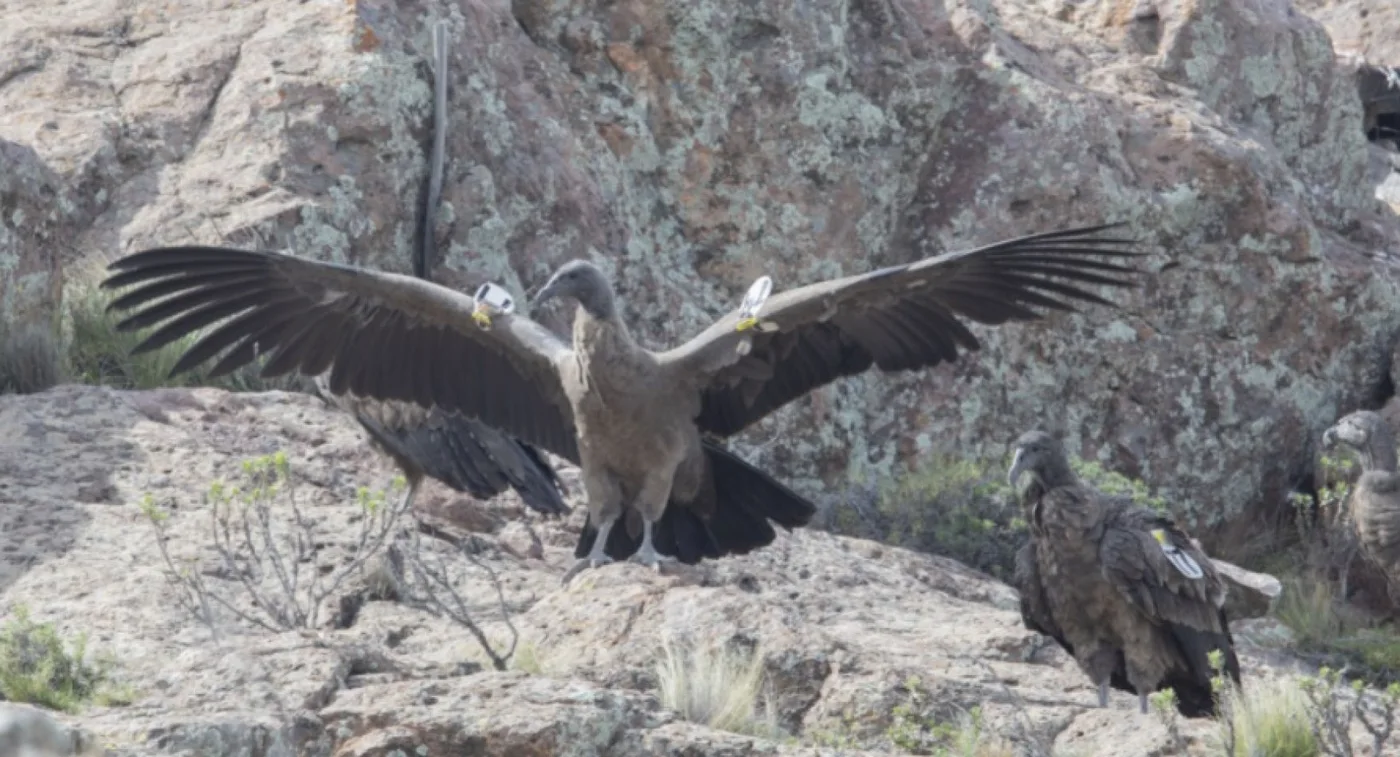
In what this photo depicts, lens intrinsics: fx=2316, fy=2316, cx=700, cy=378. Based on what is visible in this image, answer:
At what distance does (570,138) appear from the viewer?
12.2m

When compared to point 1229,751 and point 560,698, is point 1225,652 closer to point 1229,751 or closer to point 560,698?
point 1229,751

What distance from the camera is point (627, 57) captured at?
41.2 ft

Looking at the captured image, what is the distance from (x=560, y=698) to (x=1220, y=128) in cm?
841

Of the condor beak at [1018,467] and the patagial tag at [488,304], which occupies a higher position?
the patagial tag at [488,304]

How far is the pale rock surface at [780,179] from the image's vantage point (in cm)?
1167

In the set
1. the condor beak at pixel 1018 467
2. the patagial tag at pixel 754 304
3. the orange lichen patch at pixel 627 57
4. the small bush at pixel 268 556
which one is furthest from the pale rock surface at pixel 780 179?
the condor beak at pixel 1018 467

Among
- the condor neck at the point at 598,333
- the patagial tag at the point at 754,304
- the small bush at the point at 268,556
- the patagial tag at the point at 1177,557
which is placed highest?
the patagial tag at the point at 754,304

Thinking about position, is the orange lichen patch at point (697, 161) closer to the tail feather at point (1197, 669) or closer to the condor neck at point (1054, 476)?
the condor neck at point (1054, 476)

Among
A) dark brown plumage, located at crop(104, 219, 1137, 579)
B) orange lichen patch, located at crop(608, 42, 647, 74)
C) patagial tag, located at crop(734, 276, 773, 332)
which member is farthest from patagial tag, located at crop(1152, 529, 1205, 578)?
orange lichen patch, located at crop(608, 42, 647, 74)

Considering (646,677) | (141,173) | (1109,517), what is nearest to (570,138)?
(141,173)

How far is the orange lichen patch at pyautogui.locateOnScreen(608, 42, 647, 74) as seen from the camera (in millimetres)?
12555

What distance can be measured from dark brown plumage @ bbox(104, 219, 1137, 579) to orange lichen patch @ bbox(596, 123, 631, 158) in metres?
3.31

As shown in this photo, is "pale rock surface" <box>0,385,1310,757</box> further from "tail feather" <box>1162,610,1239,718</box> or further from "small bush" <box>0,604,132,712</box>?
"tail feather" <box>1162,610,1239,718</box>

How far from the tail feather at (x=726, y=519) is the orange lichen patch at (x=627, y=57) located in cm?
386
